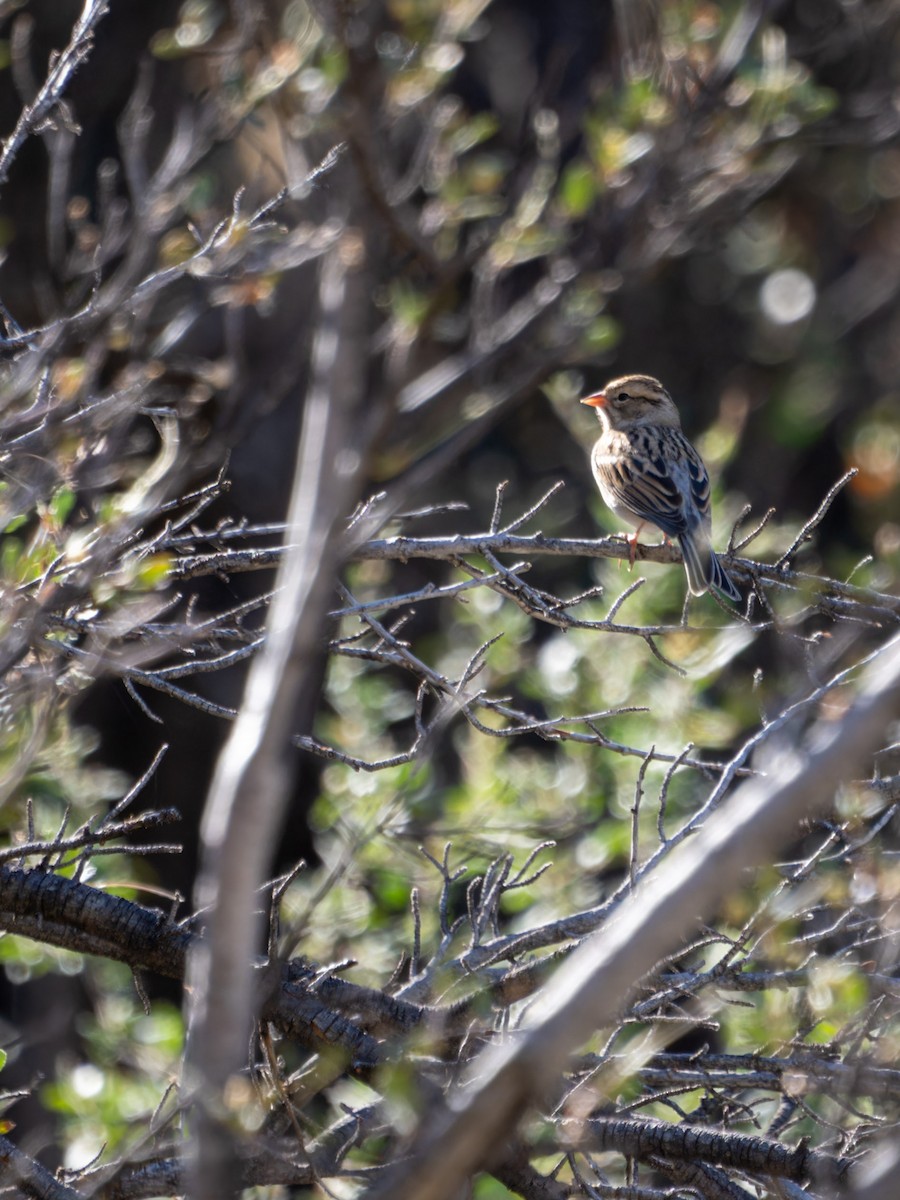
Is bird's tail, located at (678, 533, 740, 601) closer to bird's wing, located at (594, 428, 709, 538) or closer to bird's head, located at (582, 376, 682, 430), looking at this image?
bird's wing, located at (594, 428, 709, 538)

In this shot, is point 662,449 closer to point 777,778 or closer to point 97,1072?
point 97,1072

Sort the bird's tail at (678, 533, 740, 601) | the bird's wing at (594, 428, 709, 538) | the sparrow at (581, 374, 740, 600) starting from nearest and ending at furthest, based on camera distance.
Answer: the bird's tail at (678, 533, 740, 601), the sparrow at (581, 374, 740, 600), the bird's wing at (594, 428, 709, 538)

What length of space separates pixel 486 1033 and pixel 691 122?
18.8ft

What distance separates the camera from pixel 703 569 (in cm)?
545

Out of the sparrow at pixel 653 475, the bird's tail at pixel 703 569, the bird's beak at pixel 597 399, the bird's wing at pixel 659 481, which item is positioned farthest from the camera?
the bird's beak at pixel 597 399

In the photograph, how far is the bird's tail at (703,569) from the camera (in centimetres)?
518

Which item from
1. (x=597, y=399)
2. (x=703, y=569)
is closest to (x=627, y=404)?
(x=597, y=399)

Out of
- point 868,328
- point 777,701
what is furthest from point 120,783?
point 868,328

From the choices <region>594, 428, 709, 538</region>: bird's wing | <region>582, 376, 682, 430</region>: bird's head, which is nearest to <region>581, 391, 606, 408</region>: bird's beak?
<region>582, 376, 682, 430</region>: bird's head

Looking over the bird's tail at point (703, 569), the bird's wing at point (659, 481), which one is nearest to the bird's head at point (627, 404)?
the bird's wing at point (659, 481)

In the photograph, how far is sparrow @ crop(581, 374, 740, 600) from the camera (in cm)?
572

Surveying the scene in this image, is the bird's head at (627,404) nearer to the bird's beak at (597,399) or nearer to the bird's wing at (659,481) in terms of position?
the bird's beak at (597,399)

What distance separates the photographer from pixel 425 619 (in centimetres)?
1146

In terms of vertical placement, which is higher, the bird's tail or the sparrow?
the bird's tail
